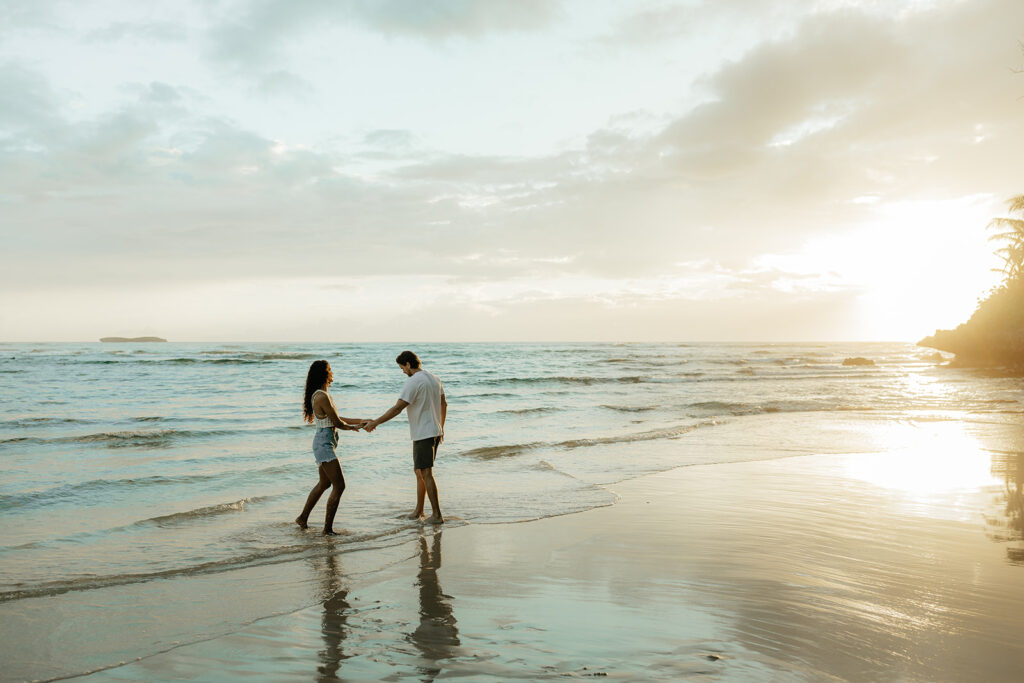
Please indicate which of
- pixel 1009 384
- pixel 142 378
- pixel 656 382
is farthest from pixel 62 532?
pixel 1009 384

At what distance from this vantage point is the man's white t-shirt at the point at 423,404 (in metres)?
8.43

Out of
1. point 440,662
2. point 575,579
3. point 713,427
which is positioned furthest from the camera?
point 713,427

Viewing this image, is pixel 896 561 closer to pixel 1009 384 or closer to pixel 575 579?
pixel 575 579

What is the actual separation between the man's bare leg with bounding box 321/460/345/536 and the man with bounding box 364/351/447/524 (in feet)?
2.52

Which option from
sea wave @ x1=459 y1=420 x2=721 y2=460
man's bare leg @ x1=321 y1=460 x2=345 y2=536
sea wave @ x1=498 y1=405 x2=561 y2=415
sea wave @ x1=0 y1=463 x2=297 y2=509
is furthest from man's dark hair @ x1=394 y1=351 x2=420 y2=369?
sea wave @ x1=498 y1=405 x2=561 y2=415

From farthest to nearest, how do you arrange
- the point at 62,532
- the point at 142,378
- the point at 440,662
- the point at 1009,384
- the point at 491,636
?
the point at 142,378 < the point at 1009,384 < the point at 62,532 < the point at 491,636 < the point at 440,662

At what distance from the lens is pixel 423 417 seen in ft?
27.9

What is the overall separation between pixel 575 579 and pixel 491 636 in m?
1.47

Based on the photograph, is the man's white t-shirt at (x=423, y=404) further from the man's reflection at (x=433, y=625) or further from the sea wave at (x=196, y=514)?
the sea wave at (x=196, y=514)

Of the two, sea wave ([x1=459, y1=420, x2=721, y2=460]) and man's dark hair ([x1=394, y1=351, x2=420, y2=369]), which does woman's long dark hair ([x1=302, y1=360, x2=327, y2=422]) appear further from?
sea wave ([x1=459, y1=420, x2=721, y2=460])

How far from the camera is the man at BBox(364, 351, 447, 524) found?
8422 millimetres

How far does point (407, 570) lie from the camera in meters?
6.43

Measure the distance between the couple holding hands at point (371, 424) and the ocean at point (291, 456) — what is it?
0.41 metres

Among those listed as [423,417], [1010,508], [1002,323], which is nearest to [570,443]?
[423,417]
